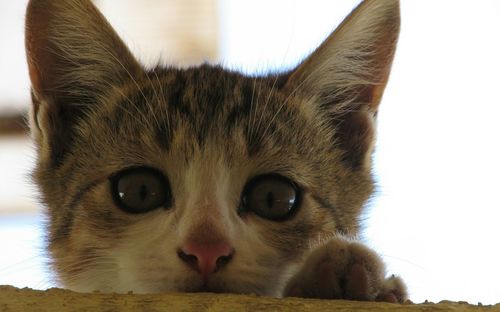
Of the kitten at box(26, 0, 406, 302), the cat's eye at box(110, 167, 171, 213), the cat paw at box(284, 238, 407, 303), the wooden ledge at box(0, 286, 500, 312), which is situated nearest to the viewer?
the wooden ledge at box(0, 286, 500, 312)

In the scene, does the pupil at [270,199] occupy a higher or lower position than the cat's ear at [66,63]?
lower

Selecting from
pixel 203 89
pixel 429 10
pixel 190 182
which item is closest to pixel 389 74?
pixel 203 89

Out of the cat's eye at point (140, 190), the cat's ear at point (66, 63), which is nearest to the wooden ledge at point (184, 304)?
the cat's eye at point (140, 190)

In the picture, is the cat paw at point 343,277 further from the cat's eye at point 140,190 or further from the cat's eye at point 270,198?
the cat's eye at point 140,190

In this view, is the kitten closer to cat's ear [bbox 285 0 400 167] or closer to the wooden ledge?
cat's ear [bbox 285 0 400 167]

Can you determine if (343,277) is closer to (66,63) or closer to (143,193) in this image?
(143,193)

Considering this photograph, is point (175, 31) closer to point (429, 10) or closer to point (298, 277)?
point (429, 10)

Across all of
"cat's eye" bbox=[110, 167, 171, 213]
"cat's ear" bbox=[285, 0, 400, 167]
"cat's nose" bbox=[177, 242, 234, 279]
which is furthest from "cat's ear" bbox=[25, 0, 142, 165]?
"cat's nose" bbox=[177, 242, 234, 279]
